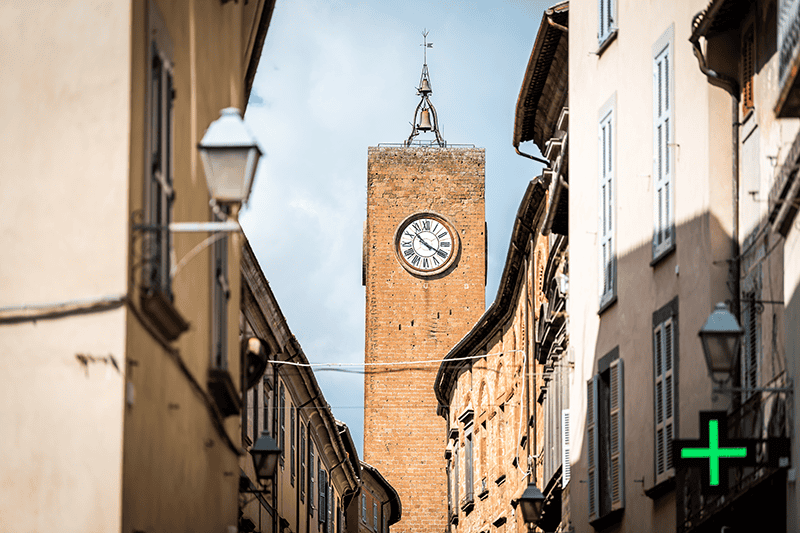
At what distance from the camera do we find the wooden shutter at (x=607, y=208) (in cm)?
1767

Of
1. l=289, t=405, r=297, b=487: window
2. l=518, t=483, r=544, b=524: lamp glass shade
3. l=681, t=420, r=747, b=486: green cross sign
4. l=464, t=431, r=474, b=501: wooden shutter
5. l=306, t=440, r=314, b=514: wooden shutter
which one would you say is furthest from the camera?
l=464, t=431, r=474, b=501: wooden shutter

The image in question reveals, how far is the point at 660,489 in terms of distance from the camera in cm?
1502

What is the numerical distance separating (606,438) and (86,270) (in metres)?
11.3

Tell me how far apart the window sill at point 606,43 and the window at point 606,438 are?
403 cm

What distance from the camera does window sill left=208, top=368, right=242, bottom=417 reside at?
11.4 meters

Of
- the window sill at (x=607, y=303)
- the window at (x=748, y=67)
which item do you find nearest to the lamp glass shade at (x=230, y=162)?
the window at (x=748, y=67)

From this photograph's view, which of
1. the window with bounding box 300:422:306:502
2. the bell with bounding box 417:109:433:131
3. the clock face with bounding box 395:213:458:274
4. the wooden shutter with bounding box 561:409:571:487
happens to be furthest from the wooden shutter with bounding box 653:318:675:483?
the bell with bounding box 417:109:433:131

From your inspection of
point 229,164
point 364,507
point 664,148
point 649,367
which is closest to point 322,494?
point 364,507

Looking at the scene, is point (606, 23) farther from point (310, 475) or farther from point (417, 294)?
point (417, 294)

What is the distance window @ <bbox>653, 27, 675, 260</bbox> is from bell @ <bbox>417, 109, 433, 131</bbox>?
149 ft

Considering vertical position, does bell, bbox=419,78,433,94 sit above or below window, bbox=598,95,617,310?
above

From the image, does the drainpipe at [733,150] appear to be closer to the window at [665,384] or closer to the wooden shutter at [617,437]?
the window at [665,384]

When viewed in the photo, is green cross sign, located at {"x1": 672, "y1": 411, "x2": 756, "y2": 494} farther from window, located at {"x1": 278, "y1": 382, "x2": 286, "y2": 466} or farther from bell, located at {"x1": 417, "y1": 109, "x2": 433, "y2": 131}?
bell, located at {"x1": 417, "y1": 109, "x2": 433, "y2": 131}

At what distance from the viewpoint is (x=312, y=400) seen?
3250 centimetres
